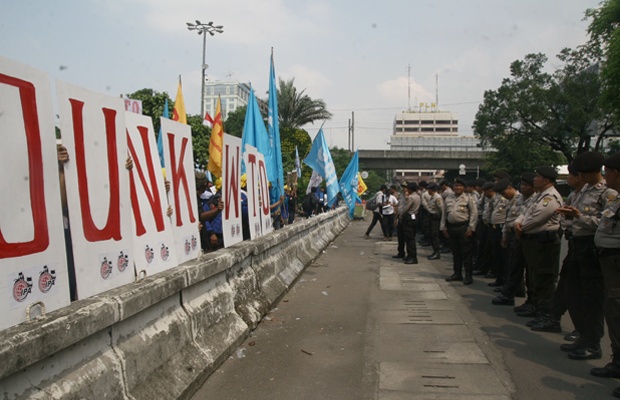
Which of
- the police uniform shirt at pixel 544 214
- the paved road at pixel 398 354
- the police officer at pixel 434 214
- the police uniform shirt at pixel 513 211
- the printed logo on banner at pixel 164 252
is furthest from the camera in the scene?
the police officer at pixel 434 214

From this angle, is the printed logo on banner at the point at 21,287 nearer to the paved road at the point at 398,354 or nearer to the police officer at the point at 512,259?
the paved road at the point at 398,354

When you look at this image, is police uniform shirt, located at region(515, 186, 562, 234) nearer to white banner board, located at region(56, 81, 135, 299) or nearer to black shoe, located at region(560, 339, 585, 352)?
black shoe, located at region(560, 339, 585, 352)

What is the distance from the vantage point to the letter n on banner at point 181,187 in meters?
4.81

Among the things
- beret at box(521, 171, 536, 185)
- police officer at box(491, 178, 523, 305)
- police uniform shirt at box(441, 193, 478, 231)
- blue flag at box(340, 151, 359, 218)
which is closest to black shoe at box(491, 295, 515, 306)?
police officer at box(491, 178, 523, 305)

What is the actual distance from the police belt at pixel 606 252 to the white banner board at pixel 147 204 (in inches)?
143

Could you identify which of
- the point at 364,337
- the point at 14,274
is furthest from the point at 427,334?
the point at 14,274

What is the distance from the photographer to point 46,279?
9.43 ft

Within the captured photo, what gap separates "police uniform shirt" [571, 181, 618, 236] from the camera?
507 centimetres

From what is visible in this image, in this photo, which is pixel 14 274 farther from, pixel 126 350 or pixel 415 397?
pixel 415 397

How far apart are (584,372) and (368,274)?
5.86 metres

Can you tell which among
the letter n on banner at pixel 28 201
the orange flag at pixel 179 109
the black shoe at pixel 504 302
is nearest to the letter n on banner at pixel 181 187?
the letter n on banner at pixel 28 201

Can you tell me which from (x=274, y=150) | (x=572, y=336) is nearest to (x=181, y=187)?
(x=572, y=336)

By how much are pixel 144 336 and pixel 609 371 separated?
12.2 ft

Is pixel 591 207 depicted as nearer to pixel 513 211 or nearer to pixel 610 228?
pixel 610 228
